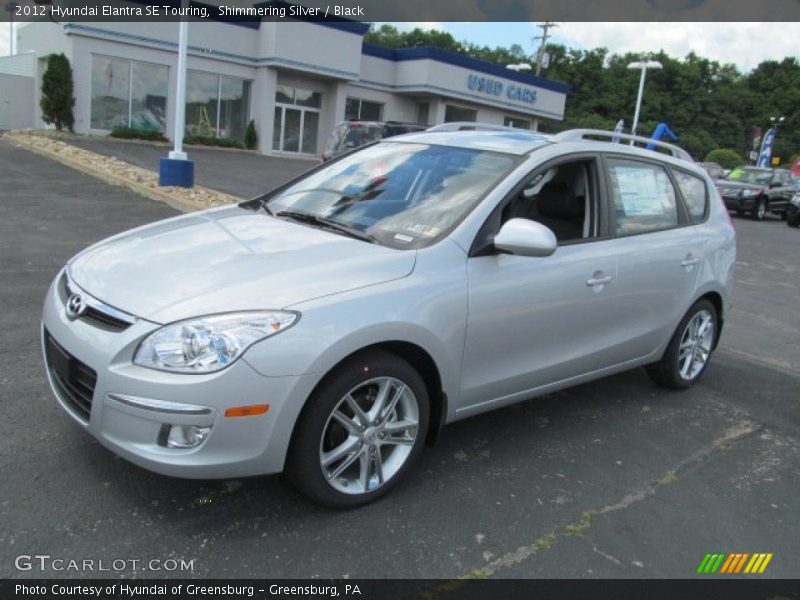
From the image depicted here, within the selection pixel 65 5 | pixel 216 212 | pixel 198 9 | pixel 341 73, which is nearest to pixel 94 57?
pixel 65 5

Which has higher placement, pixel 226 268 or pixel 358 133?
pixel 358 133

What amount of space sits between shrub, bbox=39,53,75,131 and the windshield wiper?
22517 millimetres

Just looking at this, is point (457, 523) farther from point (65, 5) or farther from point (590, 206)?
point (65, 5)

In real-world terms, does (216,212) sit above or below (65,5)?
below

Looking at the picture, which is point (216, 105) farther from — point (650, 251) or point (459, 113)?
point (650, 251)

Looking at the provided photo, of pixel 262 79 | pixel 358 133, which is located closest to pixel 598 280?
pixel 358 133

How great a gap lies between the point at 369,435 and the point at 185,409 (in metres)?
0.84

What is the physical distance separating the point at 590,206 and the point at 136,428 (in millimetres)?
2866

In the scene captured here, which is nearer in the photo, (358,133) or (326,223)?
(326,223)

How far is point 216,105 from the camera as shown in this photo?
91.2 ft

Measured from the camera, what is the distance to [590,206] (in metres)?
4.20

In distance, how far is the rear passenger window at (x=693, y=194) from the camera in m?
4.95

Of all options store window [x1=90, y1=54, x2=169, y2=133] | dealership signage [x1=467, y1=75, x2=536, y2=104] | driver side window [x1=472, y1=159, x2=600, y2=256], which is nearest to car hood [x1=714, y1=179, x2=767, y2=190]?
dealership signage [x1=467, y1=75, x2=536, y2=104]
